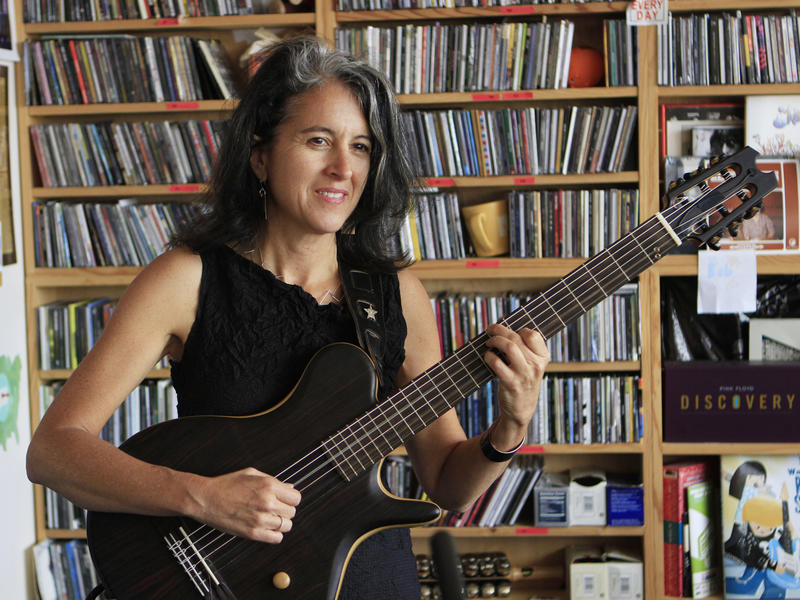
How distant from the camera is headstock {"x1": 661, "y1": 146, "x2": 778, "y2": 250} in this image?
4.47 ft

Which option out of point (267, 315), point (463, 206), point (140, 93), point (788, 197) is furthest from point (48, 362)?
point (788, 197)

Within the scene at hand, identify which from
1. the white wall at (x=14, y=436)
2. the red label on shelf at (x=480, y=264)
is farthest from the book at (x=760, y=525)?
the white wall at (x=14, y=436)

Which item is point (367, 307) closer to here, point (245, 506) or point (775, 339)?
point (245, 506)

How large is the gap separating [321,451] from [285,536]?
127 mm

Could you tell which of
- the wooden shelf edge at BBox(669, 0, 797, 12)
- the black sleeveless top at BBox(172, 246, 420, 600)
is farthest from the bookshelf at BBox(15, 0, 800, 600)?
the black sleeveless top at BBox(172, 246, 420, 600)

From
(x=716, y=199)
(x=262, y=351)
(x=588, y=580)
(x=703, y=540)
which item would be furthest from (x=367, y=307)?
(x=703, y=540)

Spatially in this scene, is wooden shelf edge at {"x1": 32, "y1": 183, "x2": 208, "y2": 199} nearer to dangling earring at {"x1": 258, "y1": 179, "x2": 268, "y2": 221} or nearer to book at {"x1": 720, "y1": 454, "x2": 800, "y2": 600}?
dangling earring at {"x1": 258, "y1": 179, "x2": 268, "y2": 221}

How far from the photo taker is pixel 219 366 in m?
1.28

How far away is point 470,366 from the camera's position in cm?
132

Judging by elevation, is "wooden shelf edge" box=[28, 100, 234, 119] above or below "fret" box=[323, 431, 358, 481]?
above

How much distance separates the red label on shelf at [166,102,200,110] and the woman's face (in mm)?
1588

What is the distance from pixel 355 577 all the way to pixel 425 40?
191 cm

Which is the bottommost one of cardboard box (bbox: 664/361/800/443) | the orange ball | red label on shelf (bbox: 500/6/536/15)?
cardboard box (bbox: 664/361/800/443)

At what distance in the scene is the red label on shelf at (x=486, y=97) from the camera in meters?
2.74
